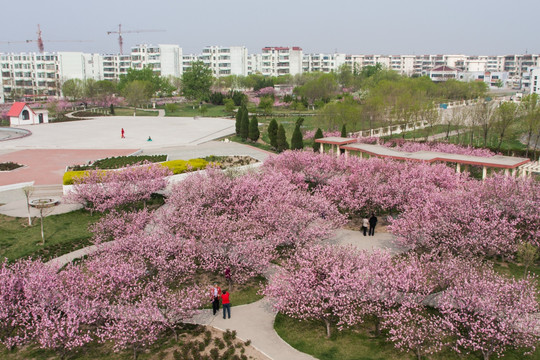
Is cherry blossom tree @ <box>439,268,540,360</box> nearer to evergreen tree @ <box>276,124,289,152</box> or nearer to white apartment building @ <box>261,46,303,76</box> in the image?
evergreen tree @ <box>276,124,289,152</box>

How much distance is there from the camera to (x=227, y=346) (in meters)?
10.8

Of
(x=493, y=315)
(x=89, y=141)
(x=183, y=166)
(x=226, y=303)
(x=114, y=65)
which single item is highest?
(x=114, y=65)

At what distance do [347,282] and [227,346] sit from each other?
2.98 metres

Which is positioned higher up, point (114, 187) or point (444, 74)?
point (444, 74)

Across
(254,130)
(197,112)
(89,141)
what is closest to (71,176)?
(89,141)

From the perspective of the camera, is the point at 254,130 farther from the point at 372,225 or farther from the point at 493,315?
the point at 493,315

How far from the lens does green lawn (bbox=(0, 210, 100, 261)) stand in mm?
16312

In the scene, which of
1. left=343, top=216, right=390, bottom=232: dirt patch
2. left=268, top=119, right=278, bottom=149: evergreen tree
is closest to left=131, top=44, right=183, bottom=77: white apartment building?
left=268, top=119, right=278, bottom=149: evergreen tree

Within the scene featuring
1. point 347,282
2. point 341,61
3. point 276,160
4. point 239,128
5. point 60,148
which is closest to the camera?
point 347,282

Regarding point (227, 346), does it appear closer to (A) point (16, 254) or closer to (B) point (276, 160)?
(A) point (16, 254)

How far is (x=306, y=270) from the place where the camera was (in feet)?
36.7

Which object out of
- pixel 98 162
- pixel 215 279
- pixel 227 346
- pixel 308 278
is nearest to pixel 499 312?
pixel 308 278

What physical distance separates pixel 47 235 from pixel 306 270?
438 inches

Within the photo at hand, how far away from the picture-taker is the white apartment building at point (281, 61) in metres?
110
